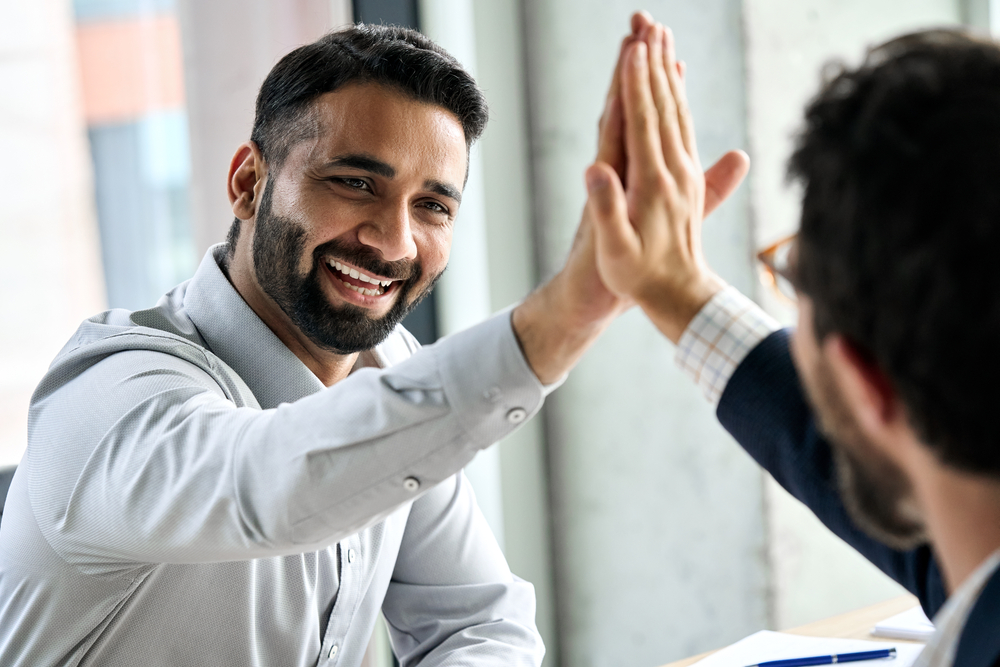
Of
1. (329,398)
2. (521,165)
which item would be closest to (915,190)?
(329,398)

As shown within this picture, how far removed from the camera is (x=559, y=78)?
240 centimetres

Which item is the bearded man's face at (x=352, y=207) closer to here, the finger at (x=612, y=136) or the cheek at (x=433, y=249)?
the cheek at (x=433, y=249)

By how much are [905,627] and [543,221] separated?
143cm

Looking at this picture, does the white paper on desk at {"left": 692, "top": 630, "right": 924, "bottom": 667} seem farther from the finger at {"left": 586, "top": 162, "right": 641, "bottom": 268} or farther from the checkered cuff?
the finger at {"left": 586, "top": 162, "right": 641, "bottom": 268}

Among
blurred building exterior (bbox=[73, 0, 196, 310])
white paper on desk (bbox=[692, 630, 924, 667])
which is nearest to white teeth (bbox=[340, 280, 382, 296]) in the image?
white paper on desk (bbox=[692, 630, 924, 667])

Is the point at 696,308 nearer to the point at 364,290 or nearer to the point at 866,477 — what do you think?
the point at 866,477

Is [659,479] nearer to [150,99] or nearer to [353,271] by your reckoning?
[353,271]

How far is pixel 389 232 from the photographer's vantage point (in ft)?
4.48

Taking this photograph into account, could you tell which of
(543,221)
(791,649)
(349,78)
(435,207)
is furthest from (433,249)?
(543,221)

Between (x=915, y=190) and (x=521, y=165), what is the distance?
191 centimetres

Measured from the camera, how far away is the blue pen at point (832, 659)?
1.16 m

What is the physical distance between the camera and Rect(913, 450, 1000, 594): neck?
0.66 meters

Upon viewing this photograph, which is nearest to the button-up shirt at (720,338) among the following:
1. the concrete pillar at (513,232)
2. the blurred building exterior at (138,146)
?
the concrete pillar at (513,232)

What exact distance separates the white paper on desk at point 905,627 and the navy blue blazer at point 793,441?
359 mm
